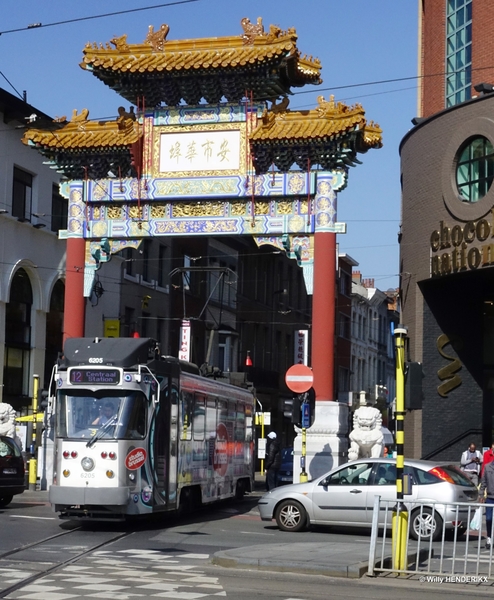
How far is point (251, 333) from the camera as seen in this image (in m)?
62.2

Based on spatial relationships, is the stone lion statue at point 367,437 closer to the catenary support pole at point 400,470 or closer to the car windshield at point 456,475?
the car windshield at point 456,475

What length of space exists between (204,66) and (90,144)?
13.5 ft

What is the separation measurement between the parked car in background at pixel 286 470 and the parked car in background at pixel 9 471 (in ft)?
32.6

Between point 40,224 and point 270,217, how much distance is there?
12.5 meters

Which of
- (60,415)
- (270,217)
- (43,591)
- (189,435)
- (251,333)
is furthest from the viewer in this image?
(251,333)

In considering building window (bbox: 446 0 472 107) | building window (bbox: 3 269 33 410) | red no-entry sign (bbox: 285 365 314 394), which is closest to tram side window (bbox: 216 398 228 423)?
red no-entry sign (bbox: 285 365 314 394)

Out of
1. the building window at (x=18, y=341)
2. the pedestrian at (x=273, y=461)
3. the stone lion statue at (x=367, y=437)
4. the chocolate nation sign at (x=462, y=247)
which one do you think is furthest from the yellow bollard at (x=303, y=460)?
the building window at (x=18, y=341)

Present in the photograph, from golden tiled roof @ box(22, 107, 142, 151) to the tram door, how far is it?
12325 mm

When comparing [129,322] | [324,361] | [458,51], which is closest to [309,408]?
[324,361]

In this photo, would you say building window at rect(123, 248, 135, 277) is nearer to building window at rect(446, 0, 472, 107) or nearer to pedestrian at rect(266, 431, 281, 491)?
building window at rect(446, 0, 472, 107)

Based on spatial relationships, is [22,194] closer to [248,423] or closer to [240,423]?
[248,423]

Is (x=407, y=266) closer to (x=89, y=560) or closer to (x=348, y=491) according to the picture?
(x=348, y=491)

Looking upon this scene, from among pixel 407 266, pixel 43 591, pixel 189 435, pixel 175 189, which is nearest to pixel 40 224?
pixel 175 189

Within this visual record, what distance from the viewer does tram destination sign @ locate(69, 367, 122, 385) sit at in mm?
Result: 20062
